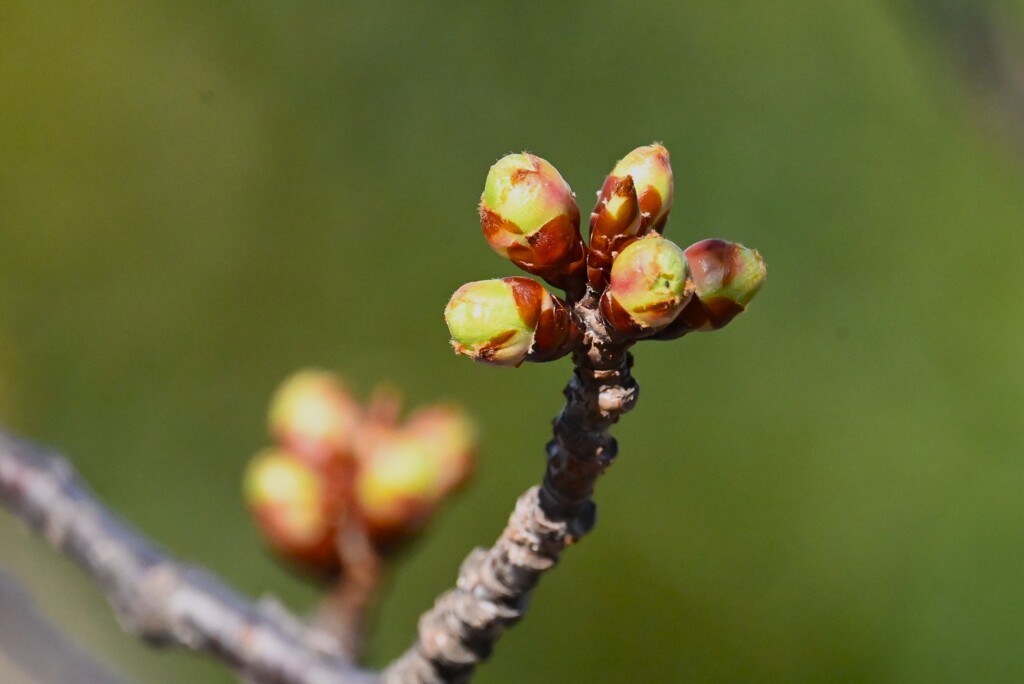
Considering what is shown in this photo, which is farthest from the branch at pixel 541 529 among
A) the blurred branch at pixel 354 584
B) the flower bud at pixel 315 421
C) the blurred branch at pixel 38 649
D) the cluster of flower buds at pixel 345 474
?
the flower bud at pixel 315 421

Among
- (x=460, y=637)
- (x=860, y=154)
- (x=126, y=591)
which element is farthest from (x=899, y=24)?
(x=860, y=154)

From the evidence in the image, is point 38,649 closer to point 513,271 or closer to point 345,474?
point 345,474

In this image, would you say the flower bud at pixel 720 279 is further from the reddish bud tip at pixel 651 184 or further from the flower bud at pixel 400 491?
the flower bud at pixel 400 491

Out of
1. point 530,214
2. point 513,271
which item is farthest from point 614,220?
point 513,271

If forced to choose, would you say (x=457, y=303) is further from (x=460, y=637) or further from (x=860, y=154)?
(x=860, y=154)

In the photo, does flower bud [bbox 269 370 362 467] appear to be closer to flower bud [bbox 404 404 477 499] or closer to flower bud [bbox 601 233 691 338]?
flower bud [bbox 404 404 477 499]

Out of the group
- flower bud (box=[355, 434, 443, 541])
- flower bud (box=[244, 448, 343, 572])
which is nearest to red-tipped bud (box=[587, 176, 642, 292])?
flower bud (box=[355, 434, 443, 541])
